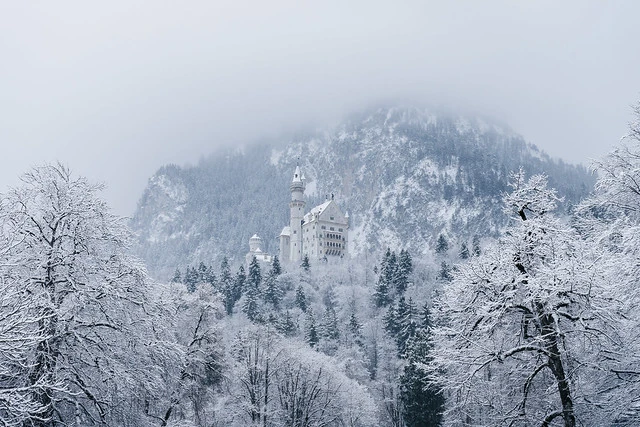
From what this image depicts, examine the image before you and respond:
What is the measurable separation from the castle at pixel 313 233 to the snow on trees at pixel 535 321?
5943 inches

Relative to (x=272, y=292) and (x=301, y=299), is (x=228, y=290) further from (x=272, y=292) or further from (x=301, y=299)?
(x=301, y=299)

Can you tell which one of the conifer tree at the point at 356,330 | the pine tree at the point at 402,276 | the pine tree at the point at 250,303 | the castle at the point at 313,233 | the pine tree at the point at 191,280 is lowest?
the conifer tree at the point at 356,330

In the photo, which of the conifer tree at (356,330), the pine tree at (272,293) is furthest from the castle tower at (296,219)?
the conifer tree at (356,330)

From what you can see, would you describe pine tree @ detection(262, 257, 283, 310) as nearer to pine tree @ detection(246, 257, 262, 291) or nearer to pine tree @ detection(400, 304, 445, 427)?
pine tree @ detection(246, 257, 262, 291)

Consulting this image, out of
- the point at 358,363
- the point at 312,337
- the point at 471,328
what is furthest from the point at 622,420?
the point at 312,337

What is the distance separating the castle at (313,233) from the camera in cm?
17688

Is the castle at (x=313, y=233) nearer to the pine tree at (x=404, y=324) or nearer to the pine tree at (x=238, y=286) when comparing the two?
the pine tree at (x=238, y=286)

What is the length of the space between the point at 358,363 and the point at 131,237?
5282 centimetres

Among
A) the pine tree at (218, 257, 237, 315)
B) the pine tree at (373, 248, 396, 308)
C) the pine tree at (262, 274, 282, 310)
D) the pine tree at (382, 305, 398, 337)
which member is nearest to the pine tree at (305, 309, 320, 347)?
the pine tree at (382, 305, 398, 337)

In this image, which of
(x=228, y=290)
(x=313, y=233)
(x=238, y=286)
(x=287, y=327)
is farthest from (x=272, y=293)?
(x=313, y=233)

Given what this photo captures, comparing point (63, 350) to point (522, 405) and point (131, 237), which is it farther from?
Result: point (522, 405)

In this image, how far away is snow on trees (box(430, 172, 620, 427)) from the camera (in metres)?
16.2

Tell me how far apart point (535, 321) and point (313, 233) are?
161336 mm

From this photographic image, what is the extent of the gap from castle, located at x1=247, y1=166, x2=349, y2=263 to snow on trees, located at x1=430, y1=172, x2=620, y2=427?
15094cm
